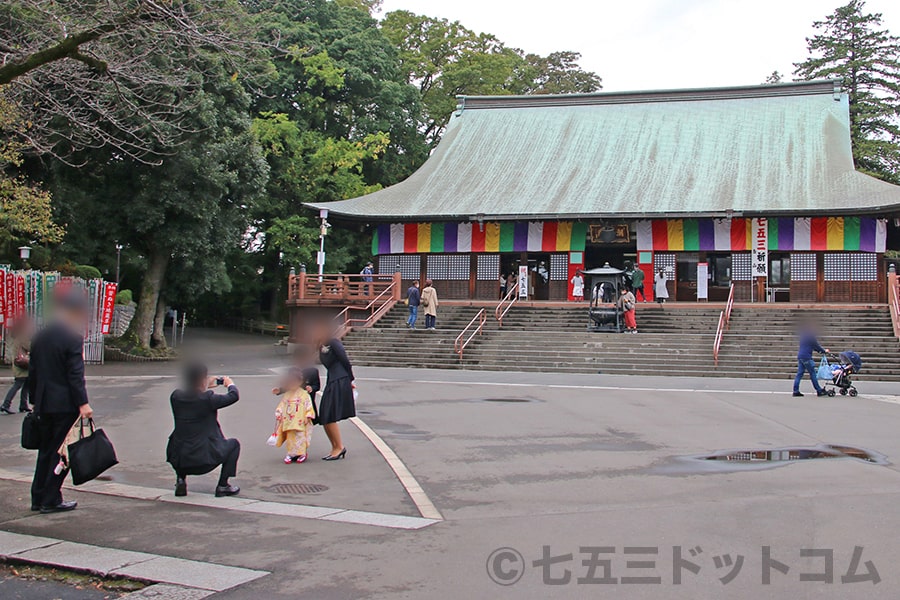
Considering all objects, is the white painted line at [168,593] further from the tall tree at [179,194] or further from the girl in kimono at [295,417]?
the tall tree at [179,194]

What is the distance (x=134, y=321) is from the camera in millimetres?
29828

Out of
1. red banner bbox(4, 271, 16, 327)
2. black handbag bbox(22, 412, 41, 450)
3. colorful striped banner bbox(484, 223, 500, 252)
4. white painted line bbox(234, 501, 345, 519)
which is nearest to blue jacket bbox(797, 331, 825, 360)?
white painted line bbox(234, 501, 345, 519)

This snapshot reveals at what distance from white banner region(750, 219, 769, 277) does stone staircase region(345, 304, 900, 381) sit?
307 cm

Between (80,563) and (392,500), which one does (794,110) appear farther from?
(80,563)

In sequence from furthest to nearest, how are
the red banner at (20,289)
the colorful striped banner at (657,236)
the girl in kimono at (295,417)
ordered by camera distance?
the colorful striped banner at (657,236), the red banner at (20,289), the girl in kimono at (295,417)

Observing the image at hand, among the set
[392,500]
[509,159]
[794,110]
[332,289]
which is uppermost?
[794,110]

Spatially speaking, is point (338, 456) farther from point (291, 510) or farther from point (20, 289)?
point (20, 289)

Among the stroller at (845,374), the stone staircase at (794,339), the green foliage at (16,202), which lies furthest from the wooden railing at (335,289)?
the stroller at (845,374)

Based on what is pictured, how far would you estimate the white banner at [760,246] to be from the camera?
96.7 feet

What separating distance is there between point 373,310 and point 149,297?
27.8 feet

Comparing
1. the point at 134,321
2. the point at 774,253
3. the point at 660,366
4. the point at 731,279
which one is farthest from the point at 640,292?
the point at 134,321

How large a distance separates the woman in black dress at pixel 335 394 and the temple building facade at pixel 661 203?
22580mm

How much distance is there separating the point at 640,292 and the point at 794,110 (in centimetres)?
1216

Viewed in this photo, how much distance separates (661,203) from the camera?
3058 cm
